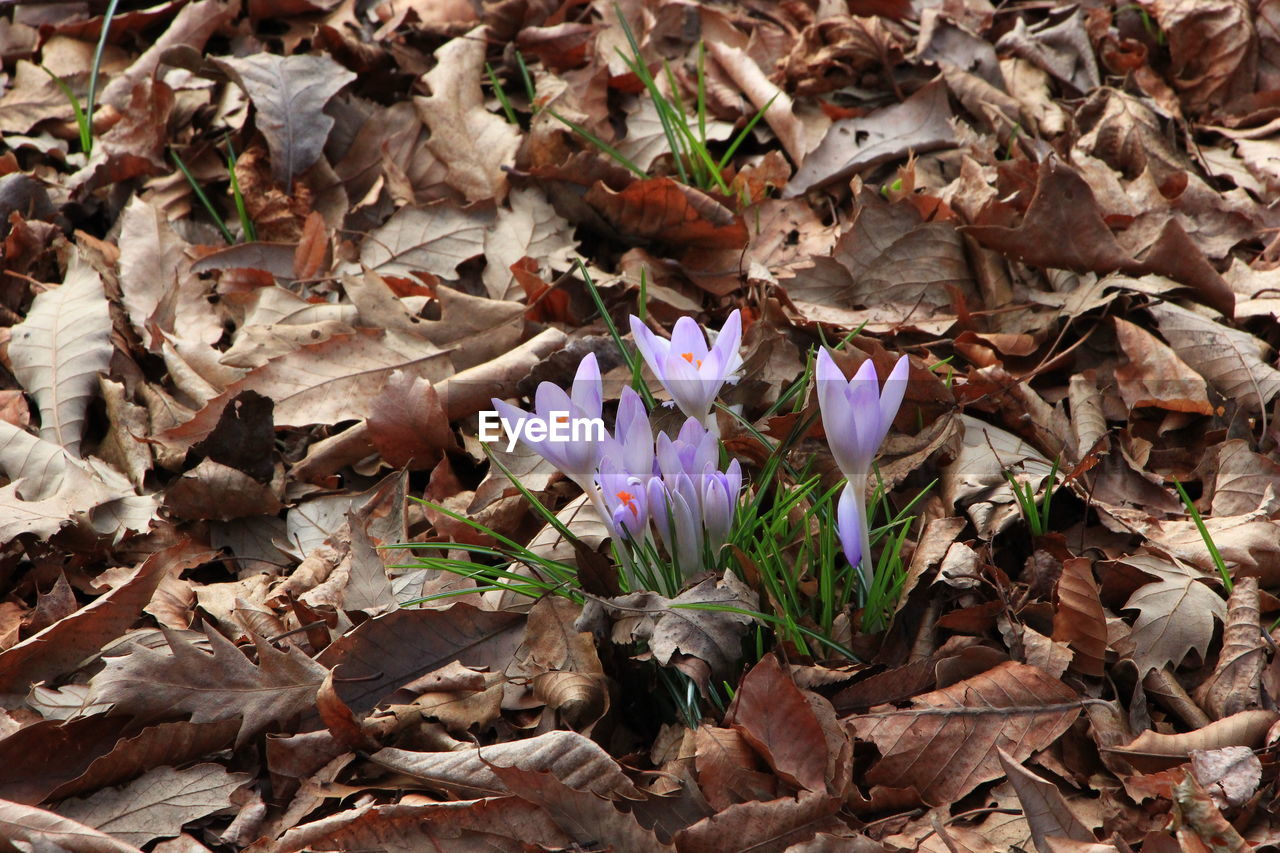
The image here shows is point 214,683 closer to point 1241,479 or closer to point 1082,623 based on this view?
point 1082,623

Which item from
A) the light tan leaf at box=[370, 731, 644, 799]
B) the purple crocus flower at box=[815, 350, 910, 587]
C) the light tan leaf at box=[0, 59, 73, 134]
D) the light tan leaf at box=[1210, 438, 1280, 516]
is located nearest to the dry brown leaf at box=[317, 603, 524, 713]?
the light tan leaf at box=[370, 731, 644, 799]

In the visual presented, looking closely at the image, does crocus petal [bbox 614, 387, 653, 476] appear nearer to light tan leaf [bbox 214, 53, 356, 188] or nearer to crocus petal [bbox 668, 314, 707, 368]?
crocus petal [bbox 668, 314, 707, 368]

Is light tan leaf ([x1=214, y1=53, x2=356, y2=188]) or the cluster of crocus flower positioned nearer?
the cluster of crocus flower

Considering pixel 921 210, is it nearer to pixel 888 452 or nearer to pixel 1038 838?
pixel 888 452

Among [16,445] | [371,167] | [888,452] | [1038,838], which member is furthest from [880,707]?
[371,167]

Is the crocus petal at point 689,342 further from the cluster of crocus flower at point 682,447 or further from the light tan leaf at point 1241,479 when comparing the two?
the light tan leaf at point 1241,479

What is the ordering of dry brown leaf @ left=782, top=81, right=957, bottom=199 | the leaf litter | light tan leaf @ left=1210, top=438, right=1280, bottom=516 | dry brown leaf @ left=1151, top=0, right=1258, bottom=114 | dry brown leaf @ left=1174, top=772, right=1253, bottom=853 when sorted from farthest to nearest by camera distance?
dry brown leaf @ left=1151, top=0, right=1258, bottom=114, dry brown leaf @ left=782, top=81, right=957, bottom=199, light tan leaf @ left=1210, top=438, right=1280, bottom=516, the leaf litter, dry brown leaf @ left=1174, top=772, right=1253, bottom=853

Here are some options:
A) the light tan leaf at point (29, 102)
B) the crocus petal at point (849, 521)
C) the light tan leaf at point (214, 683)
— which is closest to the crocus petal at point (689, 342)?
the crocus petal at point (849, 521)
